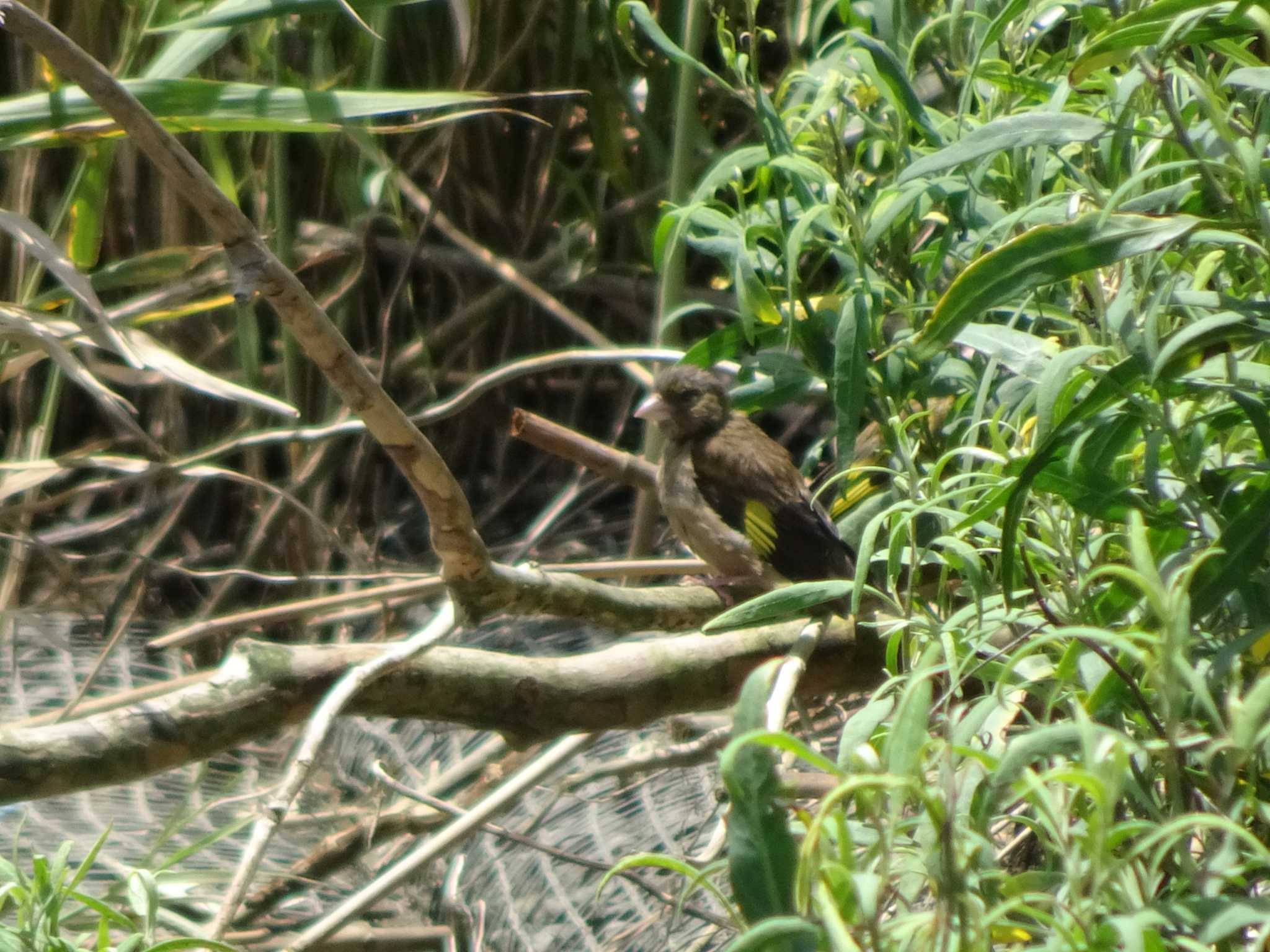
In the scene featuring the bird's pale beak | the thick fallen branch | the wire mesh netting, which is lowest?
the wire mesh netting

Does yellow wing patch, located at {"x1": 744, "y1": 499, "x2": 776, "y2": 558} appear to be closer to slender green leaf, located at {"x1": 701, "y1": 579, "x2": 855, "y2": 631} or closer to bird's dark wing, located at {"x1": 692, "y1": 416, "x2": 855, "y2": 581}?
bird's dark wing, located at {"x1": 692, "y1": 416, "x2": 855, "y2": 581}

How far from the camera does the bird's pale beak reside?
12.1 feet

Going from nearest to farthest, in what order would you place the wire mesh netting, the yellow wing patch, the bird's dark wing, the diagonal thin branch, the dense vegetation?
the dense vegetation, the diagonal thin branch, the wire mesh netting, the bird's dark wing, the yellow wing patch

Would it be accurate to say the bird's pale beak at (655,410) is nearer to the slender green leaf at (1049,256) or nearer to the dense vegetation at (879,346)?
the dense vegetation at (879,346)

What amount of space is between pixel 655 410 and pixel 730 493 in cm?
32

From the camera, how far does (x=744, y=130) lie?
402 cm

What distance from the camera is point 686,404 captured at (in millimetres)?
3824

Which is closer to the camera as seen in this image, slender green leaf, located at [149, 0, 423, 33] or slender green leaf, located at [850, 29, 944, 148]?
slender green leaf, located at [850, 29, 944, 148]

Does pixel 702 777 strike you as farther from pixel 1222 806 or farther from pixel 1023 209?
pixel 1222 806

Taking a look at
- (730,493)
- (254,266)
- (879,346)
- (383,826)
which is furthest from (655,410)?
(254,266)

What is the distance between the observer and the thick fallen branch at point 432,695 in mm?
1680

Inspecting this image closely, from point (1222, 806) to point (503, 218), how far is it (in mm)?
3722

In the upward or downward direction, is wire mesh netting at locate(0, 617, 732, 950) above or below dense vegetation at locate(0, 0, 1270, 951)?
below

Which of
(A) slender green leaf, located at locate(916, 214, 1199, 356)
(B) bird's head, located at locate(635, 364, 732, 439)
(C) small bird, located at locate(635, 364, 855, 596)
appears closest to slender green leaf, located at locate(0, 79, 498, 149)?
(A) slender green leaf, located at locate(916, 214, 1199, 356)
